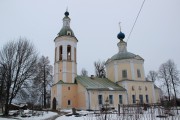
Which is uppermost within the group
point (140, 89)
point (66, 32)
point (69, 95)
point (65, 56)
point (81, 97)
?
point (66, 32)

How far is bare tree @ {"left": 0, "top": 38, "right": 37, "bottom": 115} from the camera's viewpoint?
67.3ft

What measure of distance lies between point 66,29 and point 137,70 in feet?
46.1

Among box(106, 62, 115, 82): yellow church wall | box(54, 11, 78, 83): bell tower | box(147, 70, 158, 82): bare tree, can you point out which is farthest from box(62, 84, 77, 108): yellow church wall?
box(147, 70, 158, 82): bare tree

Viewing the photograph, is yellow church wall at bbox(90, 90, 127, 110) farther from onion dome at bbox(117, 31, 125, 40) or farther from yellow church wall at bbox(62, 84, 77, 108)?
onion dome at bbox(117, 31, 125, 40)

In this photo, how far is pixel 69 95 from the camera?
28.3 meters

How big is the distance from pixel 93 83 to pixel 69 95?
4161mm

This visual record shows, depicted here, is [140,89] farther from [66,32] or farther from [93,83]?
[66,32]

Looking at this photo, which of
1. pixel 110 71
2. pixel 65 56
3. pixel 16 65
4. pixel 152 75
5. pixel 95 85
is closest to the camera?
pixel 16 65

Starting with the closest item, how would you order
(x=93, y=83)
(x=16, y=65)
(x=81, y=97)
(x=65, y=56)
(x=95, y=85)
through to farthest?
(x=16, y=65)
(x=81, y=97)
(x=95, y=85)
(x=93, y=83)
(x=65, y=56)

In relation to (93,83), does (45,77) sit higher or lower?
higher

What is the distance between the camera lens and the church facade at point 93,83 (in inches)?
1083

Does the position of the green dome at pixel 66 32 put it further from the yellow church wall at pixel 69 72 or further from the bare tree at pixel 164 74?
the bare tree at pixel 164 74

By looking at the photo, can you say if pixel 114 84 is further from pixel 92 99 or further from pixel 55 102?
pixel 55 102

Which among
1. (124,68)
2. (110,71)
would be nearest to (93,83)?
(110,71)
